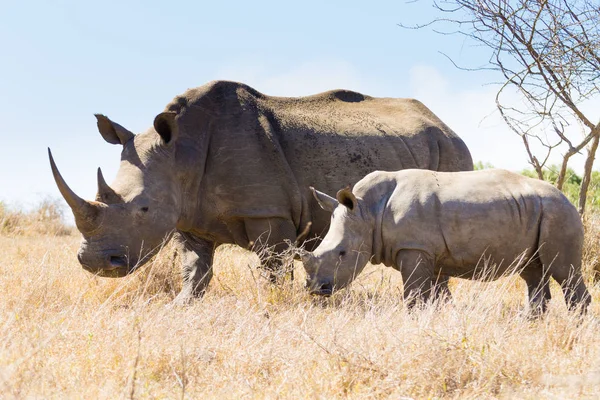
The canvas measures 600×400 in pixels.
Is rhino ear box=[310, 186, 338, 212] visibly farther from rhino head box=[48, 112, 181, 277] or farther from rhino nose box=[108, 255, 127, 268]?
rhino nose box=[108, 255, 127, 268]

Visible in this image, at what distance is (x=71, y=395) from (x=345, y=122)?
4.81m

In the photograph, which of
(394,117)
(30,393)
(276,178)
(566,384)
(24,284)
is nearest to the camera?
(30,393)

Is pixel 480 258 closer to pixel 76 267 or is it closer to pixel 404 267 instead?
pixel 404 267

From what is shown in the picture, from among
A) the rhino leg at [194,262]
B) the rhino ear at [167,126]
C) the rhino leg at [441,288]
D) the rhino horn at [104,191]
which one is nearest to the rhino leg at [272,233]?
the rhino leg at [194,262]

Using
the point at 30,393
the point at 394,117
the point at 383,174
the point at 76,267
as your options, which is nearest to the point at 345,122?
the point at 394,117

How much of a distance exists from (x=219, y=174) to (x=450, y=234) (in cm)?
234

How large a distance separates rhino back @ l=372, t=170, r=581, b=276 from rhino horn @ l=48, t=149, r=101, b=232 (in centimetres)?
237

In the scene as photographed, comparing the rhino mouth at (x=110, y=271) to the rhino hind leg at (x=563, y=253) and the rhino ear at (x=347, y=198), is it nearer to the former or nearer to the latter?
the rhino ear at (x=347, y=198)

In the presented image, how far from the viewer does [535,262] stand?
596cm

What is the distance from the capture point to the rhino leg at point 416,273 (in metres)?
5.62

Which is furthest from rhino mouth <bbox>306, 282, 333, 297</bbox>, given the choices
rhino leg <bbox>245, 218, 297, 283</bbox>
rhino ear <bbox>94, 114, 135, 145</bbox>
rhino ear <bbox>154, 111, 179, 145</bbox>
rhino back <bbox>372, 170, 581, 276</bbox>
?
rhino ear <bbox>94, 114, 135, 145</bbox>

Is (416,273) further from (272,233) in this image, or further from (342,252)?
(272,233)

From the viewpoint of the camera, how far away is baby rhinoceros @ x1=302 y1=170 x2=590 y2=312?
18.6 feet

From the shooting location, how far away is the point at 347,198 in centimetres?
584
